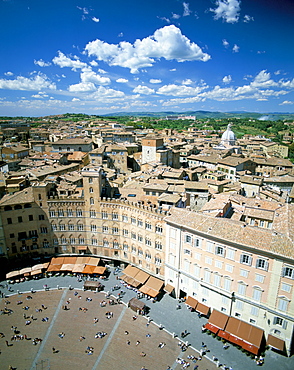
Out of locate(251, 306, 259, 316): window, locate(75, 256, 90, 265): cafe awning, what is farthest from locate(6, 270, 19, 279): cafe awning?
locate(251, 306, 259, 316): window

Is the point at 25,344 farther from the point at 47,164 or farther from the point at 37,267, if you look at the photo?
the point at 47,164

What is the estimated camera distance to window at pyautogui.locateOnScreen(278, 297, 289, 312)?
Answer: 30942 millimetres

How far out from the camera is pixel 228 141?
13262 centimetres

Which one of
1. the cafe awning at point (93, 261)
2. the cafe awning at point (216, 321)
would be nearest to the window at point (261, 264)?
the cafe awning at point (216, 321)

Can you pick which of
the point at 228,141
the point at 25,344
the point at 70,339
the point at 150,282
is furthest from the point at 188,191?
the point at 228,141

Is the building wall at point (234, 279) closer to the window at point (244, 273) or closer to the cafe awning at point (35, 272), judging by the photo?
the window at point (244, 273)

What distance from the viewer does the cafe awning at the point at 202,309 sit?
37906 millimetres

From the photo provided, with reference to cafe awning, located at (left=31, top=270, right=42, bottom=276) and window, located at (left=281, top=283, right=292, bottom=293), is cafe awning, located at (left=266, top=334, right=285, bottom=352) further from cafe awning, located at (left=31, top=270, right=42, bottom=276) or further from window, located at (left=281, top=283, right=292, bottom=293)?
cafe awning, located at (left=31, top=270, right=42, bottom=276)

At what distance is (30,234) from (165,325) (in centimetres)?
3051

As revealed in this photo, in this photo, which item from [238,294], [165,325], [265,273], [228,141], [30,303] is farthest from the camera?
[228,141]

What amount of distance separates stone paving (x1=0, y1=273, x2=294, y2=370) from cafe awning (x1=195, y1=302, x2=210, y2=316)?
1.74 meters

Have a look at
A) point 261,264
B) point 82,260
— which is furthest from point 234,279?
point 82,260

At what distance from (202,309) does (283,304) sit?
38.2 feet

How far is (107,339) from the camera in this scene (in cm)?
3581
